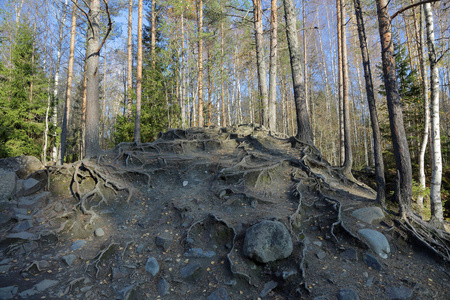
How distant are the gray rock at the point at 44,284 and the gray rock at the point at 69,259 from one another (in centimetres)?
41

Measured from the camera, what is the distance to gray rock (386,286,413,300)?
3195mm

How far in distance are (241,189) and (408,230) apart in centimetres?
346

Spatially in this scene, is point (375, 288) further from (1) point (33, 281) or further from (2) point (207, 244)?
(1) point (33, 281)

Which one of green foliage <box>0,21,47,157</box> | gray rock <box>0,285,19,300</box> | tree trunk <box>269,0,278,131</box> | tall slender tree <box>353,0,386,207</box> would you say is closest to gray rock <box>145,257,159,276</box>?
gray rock <box>0,285,19,300</box>

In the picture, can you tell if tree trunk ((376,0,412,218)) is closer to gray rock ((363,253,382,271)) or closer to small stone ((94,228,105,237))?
gray rock ((363,253,382,271))

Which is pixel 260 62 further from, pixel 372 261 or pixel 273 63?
pixel 372 261

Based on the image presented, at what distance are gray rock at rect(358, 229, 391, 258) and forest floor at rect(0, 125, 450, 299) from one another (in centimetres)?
10

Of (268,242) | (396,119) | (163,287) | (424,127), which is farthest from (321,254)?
(424,127)

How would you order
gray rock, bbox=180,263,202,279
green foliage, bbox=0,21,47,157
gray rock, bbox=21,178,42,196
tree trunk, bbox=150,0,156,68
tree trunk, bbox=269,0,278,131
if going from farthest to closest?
tree trunk, bbox=150,0,156,68
tree trunk, bbox=269,0,278,131
green foliage, bbox=0,21,47,157
gray rock, bbox=21,178,42,196
gray rock, bbox=180,263,202,279

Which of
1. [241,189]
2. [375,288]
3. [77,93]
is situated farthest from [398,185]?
[77,93]

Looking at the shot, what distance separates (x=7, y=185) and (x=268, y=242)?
624 cm

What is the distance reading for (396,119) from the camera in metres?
4.84

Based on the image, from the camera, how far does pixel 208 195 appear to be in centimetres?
571

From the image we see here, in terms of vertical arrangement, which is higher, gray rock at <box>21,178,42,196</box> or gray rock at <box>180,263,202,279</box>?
gray rock at <box>21,178,42,196</box>
